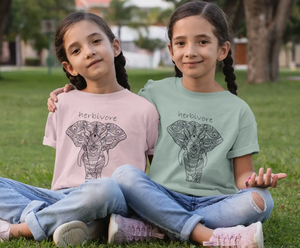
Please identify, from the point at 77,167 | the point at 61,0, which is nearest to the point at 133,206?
the point at 77,167

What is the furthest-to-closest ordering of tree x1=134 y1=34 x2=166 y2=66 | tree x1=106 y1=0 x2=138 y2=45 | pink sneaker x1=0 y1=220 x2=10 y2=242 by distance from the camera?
tree x1=134 y1=34 x2=166 y2=66, tree x1=106 y1=0 x2=138 y2=45, pink sneaker x1=0 y1=220 x2=10 y2=242

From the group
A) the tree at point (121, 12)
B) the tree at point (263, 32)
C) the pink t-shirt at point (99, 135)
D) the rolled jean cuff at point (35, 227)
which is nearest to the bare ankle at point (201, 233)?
the pink t-shirt at point (99, 135)

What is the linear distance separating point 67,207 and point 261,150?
370 centimetres

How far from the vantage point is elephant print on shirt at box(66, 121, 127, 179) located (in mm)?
3066

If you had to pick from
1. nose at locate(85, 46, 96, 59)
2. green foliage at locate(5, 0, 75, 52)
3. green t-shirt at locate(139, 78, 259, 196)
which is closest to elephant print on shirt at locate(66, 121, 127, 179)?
green t-shirt at locate(139, 78, 259, 196)

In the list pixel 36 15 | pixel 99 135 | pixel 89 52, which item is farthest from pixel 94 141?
pixel 36 15

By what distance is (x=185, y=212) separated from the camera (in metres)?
2.69

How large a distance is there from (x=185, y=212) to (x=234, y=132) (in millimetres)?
533

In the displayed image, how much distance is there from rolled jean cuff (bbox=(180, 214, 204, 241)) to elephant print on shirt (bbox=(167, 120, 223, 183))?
0.92 ft

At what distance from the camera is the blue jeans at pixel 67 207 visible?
2658 mm

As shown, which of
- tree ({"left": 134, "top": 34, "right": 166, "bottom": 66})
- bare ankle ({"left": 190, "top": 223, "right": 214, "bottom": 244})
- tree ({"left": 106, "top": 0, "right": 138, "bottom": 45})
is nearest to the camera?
bare ankle ({"left": 190, "top": 223, "right": 214, "bottom": 244})

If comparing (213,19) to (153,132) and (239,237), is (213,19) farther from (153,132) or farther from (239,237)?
(239,237)

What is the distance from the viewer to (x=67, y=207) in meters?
2.69

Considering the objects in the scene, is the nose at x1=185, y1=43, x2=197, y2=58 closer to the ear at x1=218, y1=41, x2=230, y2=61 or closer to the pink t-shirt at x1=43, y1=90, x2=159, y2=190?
the ear at x1=218, y1=41, x2=230, y2=61
